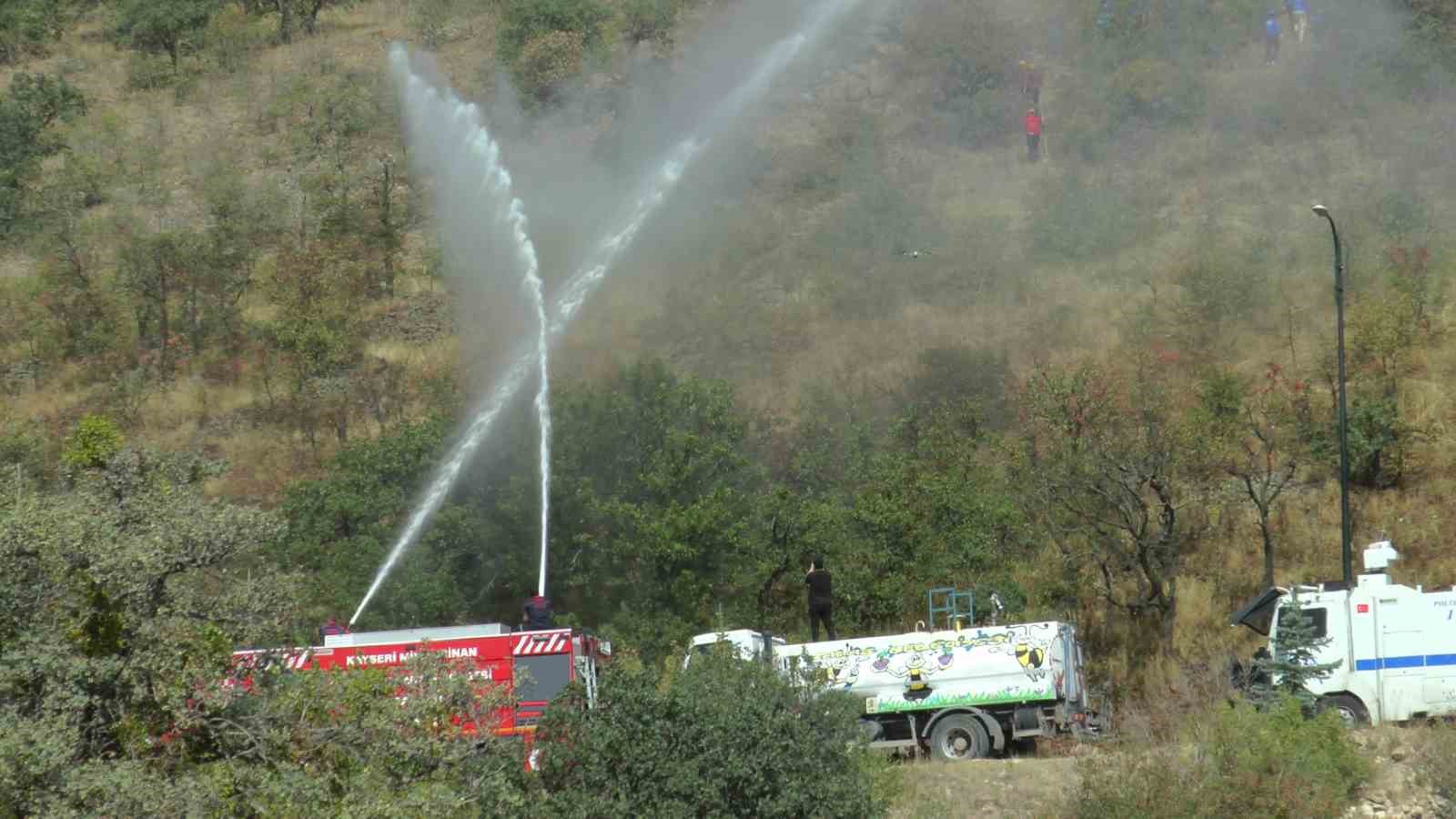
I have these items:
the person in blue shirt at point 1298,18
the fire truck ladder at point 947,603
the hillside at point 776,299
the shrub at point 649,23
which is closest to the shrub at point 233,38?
the hillside at point 776,299

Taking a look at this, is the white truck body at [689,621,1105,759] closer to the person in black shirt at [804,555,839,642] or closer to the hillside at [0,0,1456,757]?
the person in black shirt at [804,555,839,642]

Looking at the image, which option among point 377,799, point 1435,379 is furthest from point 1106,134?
point 377,799

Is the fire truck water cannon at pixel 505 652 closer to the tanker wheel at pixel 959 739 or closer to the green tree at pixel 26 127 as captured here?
the tanker wheel at pixel 959 739

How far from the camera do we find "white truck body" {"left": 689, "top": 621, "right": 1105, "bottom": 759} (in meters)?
22.5

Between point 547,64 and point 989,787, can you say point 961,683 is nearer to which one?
point 989,787

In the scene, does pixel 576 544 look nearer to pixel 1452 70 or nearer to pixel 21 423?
pixel 21 423

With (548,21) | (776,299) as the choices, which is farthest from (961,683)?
(548,21)

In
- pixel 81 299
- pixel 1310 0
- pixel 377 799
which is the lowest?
pixel 377 799

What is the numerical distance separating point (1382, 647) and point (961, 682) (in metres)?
5.88

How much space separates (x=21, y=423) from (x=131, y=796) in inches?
1231

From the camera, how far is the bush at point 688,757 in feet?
47.5

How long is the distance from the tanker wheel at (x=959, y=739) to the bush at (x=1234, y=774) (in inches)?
163

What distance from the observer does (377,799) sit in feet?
44.1

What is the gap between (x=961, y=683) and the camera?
22.8 metres
